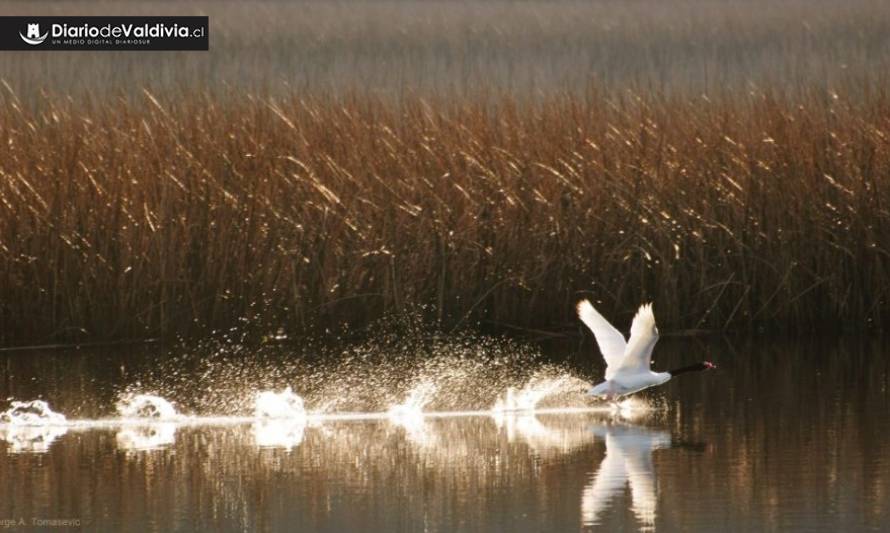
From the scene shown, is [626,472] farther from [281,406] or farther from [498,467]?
[281,406]

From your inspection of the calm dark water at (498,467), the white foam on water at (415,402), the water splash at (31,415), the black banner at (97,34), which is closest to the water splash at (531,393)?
the calm dark water at (498,467)

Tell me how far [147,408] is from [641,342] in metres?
2.97

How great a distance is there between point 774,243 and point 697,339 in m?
0.96

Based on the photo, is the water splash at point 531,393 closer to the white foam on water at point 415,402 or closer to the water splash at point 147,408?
the white foam on water at point 415,402

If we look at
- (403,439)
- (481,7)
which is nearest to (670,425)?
(403,439)

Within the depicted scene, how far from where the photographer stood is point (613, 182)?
542 inches

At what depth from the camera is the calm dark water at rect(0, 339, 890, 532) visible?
25.7 ft

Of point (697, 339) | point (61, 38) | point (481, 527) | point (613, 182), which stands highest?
point (61, 38)

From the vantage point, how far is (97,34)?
23047 mm

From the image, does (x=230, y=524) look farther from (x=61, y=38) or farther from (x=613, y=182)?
(x=61, y=38)

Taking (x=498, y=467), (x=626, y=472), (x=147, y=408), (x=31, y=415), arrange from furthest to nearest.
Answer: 1. (x=147, y=408)
2. (x=31, y=415)
3. (x=498, y=467)
4. (x=626, y=472)

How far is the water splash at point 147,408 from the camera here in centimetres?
1073

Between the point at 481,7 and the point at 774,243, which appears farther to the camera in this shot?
the point at 481,7

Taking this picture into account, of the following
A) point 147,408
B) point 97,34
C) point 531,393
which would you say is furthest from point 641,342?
point 97,34
